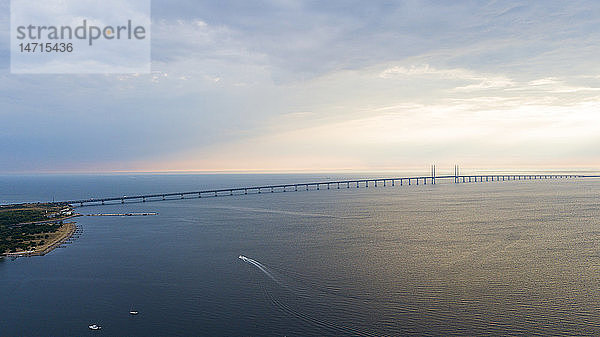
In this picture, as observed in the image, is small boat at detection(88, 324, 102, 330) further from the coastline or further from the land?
the land

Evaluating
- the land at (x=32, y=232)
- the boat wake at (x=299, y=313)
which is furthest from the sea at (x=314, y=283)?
the land at (x=32, y=232)

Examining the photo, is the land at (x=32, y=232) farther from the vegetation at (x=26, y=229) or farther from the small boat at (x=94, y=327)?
the small boat at (x=94, y=327)

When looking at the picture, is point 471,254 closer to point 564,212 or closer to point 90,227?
point 564,212

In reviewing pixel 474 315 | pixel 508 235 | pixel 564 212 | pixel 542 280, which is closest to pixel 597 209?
pixel 564 212

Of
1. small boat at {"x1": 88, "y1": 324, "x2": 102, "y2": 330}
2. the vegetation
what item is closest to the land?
the vegetation

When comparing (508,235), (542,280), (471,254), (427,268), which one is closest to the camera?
(542,280)

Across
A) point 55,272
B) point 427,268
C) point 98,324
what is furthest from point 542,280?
point 55,272

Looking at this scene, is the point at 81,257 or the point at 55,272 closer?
the point at 55,272

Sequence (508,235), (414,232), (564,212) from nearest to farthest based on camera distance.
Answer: (508,235)
(414,232)
(564,212)
